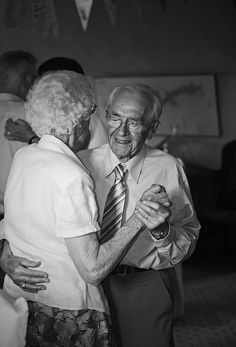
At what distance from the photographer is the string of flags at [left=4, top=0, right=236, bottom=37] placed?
612 cm

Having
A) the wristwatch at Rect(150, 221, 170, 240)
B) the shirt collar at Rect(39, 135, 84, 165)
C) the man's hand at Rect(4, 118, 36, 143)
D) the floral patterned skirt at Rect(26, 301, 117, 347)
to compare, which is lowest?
the floral patterned skirt at Rect(26, 301, 117, 347)

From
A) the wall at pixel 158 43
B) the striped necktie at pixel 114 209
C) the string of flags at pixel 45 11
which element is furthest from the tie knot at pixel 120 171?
the wall at pixel 158 43

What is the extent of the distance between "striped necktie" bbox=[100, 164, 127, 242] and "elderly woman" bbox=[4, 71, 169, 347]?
37 cm

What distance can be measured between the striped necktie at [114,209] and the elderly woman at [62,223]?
14.7 inches

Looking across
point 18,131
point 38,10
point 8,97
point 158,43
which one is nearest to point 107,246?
point 18,131

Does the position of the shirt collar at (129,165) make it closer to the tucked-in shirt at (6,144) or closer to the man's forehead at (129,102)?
the man's forehead at (129,102)

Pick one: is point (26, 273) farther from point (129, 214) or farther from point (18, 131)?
point (18, 131)

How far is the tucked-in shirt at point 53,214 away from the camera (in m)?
1.74

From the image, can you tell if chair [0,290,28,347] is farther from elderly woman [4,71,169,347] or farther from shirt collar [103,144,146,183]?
shirt collar [103,144,146,183]

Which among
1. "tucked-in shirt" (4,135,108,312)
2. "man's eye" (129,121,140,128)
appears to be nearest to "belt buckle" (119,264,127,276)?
"tucked-in shirt" (4,135,108,312)

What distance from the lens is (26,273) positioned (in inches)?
73.4

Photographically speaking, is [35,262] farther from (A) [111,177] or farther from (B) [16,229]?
(A) [111,177]

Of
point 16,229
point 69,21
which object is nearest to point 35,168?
point 16,229

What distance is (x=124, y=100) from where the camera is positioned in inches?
88.0
